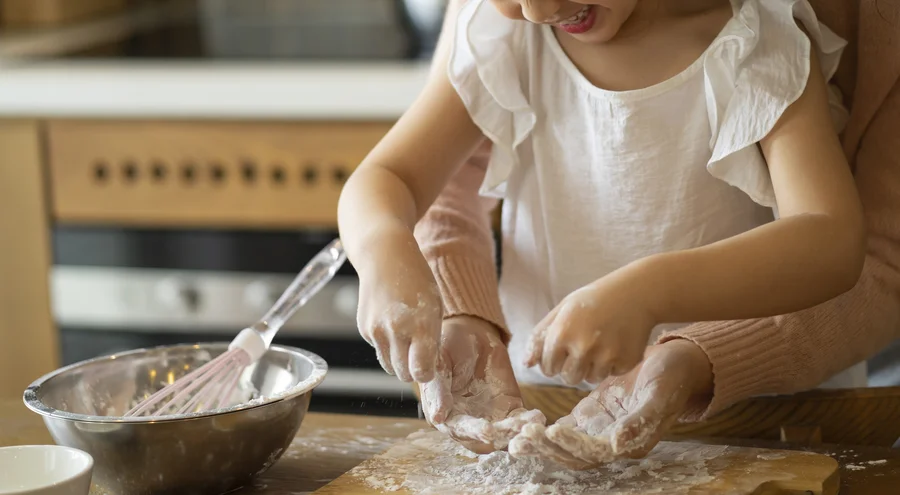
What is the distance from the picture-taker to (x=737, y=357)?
2.46 ft

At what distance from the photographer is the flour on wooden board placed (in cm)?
66

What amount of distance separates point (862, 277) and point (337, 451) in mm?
391

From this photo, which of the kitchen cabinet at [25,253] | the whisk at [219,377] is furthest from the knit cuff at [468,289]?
the kitchen cabinet at [25,253]

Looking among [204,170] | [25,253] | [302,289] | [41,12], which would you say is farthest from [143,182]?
[302,289]

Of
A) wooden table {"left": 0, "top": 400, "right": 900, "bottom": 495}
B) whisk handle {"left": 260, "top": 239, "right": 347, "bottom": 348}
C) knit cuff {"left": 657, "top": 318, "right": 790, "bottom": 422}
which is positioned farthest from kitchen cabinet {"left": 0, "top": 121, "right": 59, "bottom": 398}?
knit cuff {"left": 657, "top": 318, "right": 790, "bottom": 422}

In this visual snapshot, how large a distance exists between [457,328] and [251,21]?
1.36m

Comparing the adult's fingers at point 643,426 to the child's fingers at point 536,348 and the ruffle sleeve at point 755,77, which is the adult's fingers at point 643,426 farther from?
the ruffle sleeve at point 755,77

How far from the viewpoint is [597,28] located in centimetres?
76

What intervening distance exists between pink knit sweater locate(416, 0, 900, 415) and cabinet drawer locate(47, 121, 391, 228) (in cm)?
76

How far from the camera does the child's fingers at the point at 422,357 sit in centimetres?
68

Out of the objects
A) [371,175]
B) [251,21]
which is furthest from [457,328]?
[251,21]

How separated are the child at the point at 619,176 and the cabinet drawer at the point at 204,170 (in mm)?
709

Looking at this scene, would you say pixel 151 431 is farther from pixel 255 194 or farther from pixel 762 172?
pixel 255 194

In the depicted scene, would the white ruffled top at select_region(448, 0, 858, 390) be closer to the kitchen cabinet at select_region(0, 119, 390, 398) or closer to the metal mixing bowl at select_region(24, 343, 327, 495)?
the metal mixing bowl at select_region(24, 343, 327, 495)
